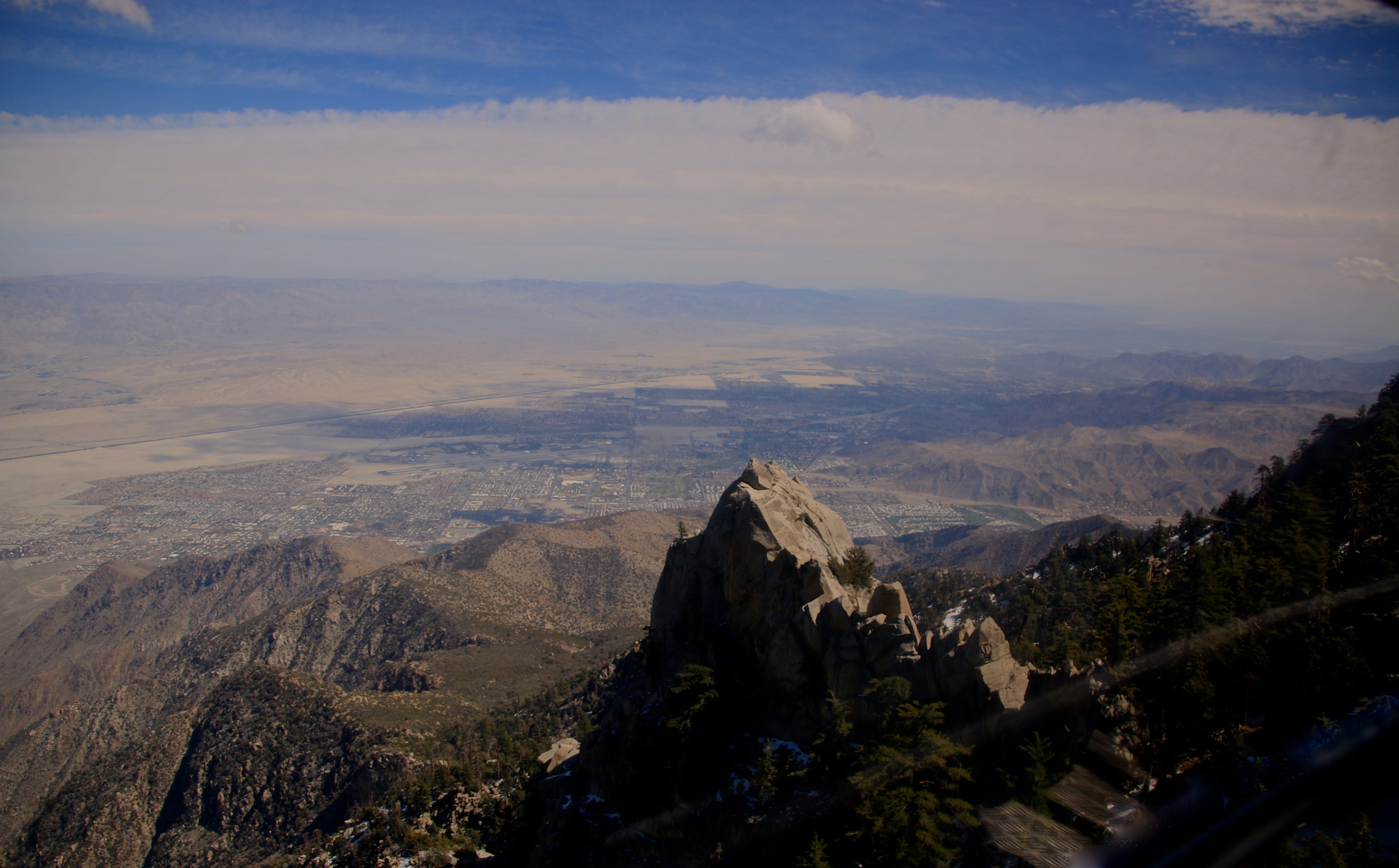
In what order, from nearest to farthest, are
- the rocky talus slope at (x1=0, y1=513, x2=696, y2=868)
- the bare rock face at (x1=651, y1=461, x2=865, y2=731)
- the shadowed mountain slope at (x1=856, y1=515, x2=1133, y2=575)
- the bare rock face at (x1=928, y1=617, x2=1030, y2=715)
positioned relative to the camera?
the bare rock face at (x1=928, y1=617, x2=1030, y2=715) → the bare rock face at (x1=651, y1=461, x2=865, y2=731) → the rocky talus slope at (x1=0, y1=513, x2=696, y2=868) → the shadowed mountain slope at (x1=856, y1=515, x2=1133, y2=575)

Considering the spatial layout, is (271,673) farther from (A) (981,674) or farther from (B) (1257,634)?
(B) (1257,634)

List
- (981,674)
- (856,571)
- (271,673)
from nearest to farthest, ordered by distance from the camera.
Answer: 1. (981,674)
2. (856,571)
3. (271,673)

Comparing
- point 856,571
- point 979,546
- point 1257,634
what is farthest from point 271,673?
point 979,546

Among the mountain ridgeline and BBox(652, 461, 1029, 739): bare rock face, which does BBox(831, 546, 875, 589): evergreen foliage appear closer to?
the mountain ridgeline

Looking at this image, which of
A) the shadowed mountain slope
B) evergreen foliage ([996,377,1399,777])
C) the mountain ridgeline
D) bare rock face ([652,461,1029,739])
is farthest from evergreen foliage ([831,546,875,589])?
A: the shadowed mountain slope

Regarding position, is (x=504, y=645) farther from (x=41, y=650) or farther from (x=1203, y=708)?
(x=41, y=650)
